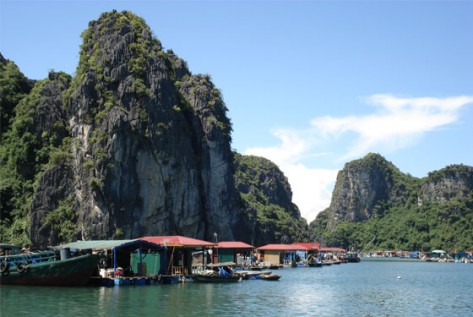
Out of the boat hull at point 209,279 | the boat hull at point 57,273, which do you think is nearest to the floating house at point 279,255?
the boat hull at point 209,279

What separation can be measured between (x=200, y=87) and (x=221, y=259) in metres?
37.7

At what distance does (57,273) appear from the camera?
47062 millimetres

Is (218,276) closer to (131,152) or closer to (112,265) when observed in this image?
(112,265)

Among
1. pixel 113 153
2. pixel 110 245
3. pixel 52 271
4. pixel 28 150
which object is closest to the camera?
pixel 52 271

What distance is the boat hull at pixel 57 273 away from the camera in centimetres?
Result: 4691

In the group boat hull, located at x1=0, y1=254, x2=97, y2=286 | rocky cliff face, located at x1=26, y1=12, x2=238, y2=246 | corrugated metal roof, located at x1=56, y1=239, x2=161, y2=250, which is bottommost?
boat hull, located at x1=0, y1=254, x2=97, y2=286

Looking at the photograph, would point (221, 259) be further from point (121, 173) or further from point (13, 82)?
point (13, 82)

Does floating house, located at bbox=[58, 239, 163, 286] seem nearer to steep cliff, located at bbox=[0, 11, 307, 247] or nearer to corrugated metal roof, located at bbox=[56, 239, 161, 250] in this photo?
corrugated metal roof, located at bbox=[56, 239, 161, 250]

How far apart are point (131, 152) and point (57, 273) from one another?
3972 cm

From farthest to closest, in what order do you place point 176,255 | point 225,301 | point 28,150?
point 28,150, point 176,255, point 225,301

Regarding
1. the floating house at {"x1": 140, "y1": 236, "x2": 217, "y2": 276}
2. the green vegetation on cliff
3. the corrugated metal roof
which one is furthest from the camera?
the green vegetation on cliff

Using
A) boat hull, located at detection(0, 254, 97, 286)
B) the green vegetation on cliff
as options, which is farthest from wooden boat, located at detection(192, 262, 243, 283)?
the green vegetation on cliff

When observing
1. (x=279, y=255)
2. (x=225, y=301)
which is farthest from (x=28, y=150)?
(x=225, y=301)

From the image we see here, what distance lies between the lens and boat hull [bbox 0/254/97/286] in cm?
4691
